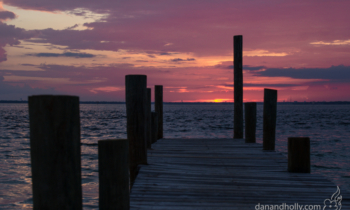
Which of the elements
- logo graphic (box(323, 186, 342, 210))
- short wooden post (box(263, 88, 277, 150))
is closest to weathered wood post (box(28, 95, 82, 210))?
logo graphic (box(323, 186, 342, 210))

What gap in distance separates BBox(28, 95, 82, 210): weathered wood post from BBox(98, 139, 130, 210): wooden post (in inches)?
27.3

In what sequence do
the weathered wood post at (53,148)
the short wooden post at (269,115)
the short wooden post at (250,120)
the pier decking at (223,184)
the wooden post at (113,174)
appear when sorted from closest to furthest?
the weathered wood post at (53,148)
the wooden post at (113,174)
the pier decking at (223,184)
the short wooden post at (269,115)
the short wooden post at (250,120)

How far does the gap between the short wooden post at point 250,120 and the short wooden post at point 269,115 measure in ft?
2.83

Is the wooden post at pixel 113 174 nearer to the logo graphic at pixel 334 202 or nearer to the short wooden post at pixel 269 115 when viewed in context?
the logo graphic at pixel 334 202

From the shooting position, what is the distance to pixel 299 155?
5.10 m

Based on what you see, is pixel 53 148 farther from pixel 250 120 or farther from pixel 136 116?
pixel 250 120

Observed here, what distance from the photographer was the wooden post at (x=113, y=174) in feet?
10.6

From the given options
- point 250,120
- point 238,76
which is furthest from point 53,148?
point 238,76

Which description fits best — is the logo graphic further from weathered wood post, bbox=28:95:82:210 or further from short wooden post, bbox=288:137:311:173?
weathered wood post, bbox=28:95:82:210

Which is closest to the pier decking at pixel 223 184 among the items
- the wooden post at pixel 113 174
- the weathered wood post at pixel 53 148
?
the wooden post at pixel 113 174

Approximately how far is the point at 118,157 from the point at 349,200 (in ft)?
10.0

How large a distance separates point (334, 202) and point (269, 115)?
3341mm

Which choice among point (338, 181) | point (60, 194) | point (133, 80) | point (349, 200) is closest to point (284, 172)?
point (349, 200)

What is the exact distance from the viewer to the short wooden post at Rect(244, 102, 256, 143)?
7.87 metres
